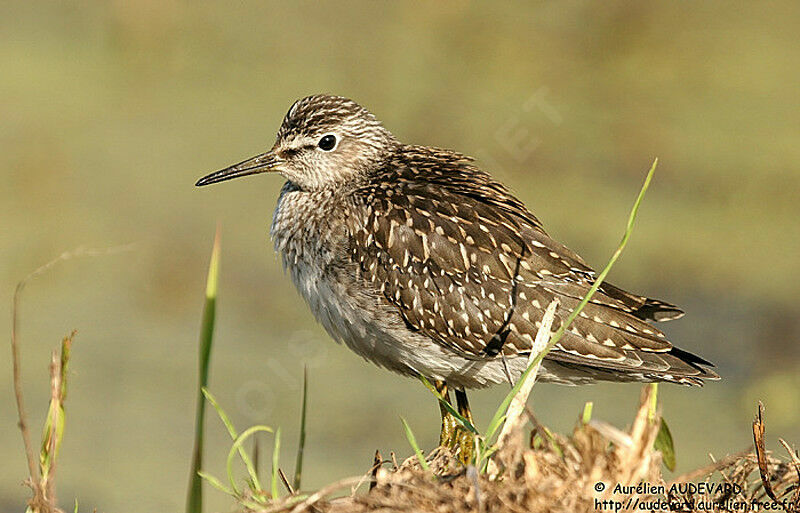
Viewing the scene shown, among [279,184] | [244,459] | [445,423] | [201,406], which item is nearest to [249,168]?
[445,423]

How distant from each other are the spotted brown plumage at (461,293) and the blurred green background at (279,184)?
6.26ft

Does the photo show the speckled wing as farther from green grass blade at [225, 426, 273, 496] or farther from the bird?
green grass blade at [225, 426, 273, 496]

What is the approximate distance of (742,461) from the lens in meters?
3.28

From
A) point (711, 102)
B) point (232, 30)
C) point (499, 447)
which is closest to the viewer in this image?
point (499, 447)

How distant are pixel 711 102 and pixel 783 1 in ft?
4.70

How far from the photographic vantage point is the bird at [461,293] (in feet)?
14.3

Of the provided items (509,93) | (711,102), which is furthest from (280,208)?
(711,102)

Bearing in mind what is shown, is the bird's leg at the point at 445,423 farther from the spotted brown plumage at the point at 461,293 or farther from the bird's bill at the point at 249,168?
the bird's bill at the point at 249,168

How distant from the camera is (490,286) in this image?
4.40m

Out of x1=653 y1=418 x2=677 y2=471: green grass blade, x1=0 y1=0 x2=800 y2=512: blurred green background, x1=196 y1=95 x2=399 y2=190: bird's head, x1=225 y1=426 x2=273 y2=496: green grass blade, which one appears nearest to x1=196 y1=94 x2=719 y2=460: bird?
x1=196 y1=95 x2=399 y2=190: bird's head

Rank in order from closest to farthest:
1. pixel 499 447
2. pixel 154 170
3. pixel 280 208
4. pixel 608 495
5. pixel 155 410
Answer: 1. pixel 608 495
2. pixel 499 447
3. pixel 280 208
4. pixel 155 410
5. pixel 154 170

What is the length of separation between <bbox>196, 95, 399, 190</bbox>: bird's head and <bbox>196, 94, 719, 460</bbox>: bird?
0.88 feet

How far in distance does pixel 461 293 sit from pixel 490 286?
0.38 feet

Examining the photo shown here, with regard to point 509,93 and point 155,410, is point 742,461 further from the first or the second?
point 509,93
